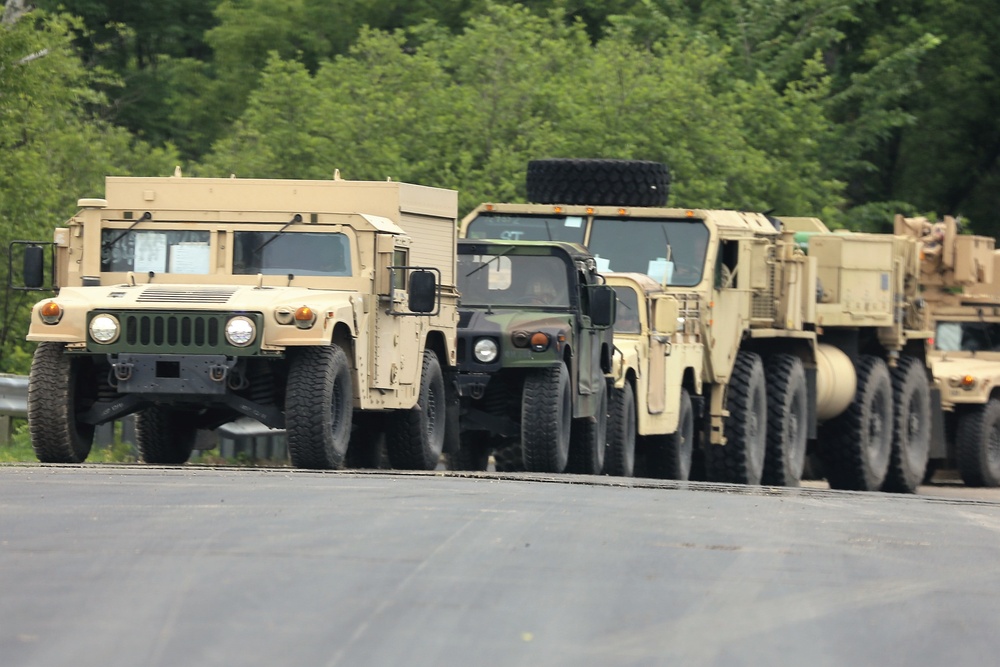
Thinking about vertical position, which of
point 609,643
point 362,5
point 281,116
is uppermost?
point 362,5

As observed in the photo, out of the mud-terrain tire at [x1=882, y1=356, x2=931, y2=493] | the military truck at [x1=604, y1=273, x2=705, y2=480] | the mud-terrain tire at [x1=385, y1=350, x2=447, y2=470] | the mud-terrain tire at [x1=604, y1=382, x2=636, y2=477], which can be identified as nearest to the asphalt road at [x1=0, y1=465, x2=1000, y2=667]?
the mud-terrain tire at [x1=385, y1=350, x2=447, y2=470]

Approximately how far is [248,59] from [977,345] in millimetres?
22404

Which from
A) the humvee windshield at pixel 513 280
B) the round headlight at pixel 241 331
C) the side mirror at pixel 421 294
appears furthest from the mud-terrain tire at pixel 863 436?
the round headlight at pixel 241 331

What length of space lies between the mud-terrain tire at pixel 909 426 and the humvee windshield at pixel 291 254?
1145 cm

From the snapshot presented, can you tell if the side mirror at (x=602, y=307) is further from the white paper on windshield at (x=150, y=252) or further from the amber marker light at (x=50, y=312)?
the amber marker light at (x=50, y=312)

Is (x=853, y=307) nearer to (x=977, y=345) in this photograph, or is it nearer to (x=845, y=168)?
(x=977, y=345)

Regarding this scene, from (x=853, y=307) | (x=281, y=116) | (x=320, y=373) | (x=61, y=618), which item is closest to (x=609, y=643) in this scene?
(x=61, y=618)

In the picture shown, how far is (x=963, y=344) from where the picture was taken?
28797 mm

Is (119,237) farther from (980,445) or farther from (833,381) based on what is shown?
(980,445)

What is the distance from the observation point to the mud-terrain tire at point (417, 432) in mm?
16188

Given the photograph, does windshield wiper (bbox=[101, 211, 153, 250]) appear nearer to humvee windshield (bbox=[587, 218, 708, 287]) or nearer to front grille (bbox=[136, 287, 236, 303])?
front grille (bbox=[136, 287, 236, 303])

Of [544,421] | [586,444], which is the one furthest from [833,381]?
[544,421]

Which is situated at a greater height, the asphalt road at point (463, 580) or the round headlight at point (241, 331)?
the round headlight at point (241, 331)

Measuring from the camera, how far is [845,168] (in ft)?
140
